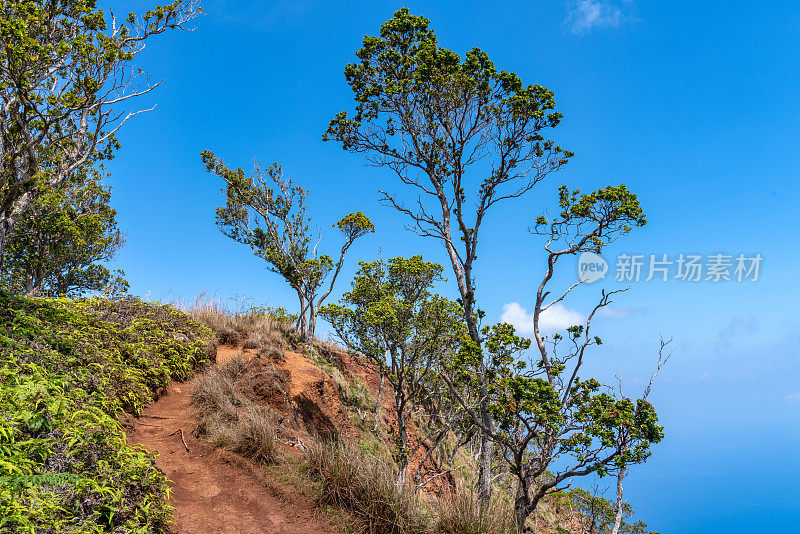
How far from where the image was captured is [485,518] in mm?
5293

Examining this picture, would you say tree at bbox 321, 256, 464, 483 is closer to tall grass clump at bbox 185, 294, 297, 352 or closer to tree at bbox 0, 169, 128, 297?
tall grass clump at bbox 185, 294, 297, 352

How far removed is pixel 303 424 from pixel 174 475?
13.2ft

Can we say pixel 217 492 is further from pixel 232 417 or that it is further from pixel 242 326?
pixel 242 326

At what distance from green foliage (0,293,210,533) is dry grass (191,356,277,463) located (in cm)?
119

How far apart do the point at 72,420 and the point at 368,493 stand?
3991 mm

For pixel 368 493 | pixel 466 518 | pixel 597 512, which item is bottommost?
pixel 368 493

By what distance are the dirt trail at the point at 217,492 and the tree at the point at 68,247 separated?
32.7 feet

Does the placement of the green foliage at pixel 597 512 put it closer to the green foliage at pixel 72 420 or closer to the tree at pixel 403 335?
the tree at pixel 403 335

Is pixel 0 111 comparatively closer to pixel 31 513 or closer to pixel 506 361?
pixel 31 513

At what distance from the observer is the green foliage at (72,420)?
378cm

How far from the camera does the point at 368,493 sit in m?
5.83

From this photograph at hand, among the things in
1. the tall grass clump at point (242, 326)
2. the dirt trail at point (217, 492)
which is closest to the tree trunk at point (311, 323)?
A: the tall grass clump at point (242, 326)

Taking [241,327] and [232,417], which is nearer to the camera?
[232,417]

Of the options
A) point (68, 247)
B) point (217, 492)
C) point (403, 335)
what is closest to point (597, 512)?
point (403, 335)
